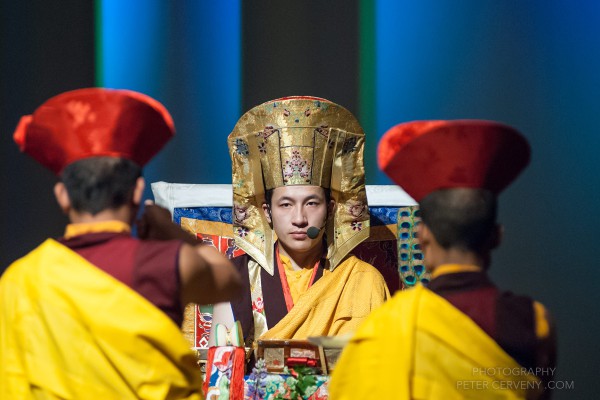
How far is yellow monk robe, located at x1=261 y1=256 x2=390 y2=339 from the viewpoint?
3.48 meters

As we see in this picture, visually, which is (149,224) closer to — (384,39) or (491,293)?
(491,293)

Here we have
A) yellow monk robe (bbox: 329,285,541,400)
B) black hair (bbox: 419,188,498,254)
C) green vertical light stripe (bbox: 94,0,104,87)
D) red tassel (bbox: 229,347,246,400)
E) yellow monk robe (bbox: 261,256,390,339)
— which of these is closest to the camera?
yellow monk robe (bbox: 329,285,541,400)

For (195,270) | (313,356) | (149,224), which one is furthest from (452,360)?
(313,356)

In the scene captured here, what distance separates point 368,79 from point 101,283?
2.74 m

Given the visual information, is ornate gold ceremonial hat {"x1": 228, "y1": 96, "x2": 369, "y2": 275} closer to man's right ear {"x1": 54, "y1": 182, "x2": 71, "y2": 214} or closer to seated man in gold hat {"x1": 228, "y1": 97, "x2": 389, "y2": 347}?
seated man in gold hat {"x1": 228, "y1": 97, "x2": 389, "y2": 347}

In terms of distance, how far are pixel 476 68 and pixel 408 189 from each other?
7.78 feet

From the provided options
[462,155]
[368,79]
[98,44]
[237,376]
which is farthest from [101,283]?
[368,79]

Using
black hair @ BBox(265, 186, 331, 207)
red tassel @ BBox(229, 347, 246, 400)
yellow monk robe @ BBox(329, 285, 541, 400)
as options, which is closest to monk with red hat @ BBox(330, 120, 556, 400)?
yellow monk robe @ BBox(329, 285, 541, 400)

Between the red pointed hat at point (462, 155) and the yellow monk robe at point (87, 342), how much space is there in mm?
639

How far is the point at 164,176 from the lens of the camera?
468 cm

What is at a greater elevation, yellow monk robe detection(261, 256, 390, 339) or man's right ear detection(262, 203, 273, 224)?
man's right ear detection(262, 203, 273, 224)

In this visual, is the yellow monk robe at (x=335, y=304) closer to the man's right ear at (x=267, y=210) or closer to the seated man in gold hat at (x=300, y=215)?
the seated man in gold hat at (x=300, y=215)

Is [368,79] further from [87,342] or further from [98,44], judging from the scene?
[87,342]

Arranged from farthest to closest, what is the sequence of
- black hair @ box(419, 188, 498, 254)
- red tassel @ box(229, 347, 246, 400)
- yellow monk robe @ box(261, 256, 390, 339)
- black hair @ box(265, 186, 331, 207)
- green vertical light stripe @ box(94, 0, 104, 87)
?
1. green vertical light stripe @ box(94, 0, 104, 87)
2. black hair @ box(265, 186, 331, 207)
3. yellow monk robe @ box(261, 256, 390, 339)
4. red tassel @ box(229, 347, 246, 400)
5. black hair @ box(419, 188, 498, 254)
